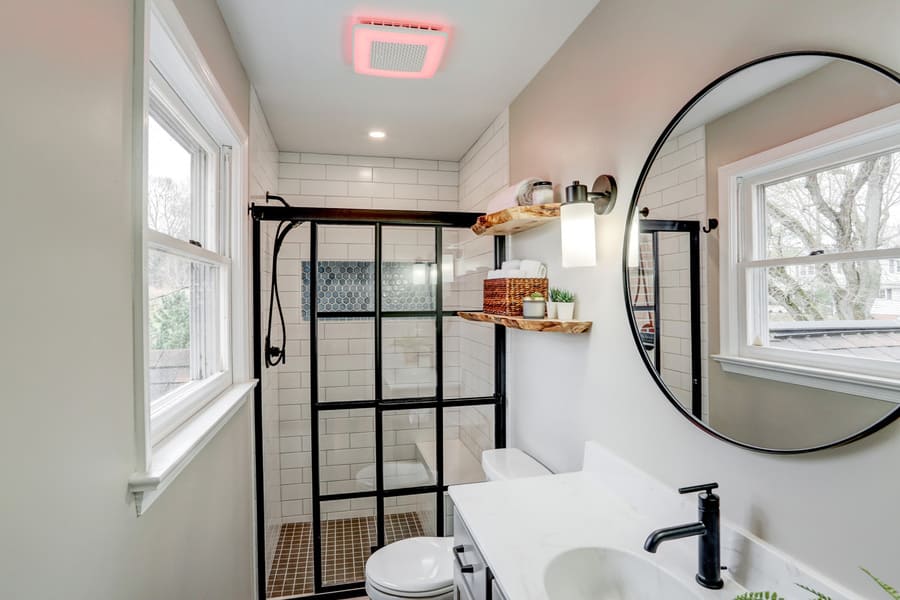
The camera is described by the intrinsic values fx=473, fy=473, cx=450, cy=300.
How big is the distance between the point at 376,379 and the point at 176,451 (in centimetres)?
130

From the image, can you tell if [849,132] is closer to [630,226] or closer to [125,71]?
[630,226]

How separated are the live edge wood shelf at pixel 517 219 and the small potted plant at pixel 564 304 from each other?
0.30 metres

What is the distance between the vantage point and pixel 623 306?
1505 millimetres

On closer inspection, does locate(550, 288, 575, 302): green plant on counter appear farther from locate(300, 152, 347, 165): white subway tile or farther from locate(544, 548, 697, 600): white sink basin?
locate(300, 152, 347, 165): white subway tile

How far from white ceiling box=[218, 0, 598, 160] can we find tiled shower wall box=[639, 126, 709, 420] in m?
A: 0.78

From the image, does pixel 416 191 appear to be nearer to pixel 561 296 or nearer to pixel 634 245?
pixel 561 296

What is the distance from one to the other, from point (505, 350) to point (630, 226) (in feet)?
4.07

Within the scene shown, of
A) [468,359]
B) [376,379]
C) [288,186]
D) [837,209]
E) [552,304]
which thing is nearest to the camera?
[837,209]

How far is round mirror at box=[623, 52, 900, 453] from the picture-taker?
2.58 ft

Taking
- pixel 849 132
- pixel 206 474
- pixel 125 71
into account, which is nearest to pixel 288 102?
pixel 125 71

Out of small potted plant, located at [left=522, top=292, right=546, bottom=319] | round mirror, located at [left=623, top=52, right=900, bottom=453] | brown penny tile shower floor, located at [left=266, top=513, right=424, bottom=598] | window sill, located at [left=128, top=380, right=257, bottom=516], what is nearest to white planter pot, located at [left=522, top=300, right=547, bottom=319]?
small potted plant, located at [left=522, top=292, right=546, bottom=319]

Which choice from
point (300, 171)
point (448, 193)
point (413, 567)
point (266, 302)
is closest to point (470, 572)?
point (413, 567)

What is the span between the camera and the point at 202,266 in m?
1.71

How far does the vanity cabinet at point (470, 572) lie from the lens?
1129mm
